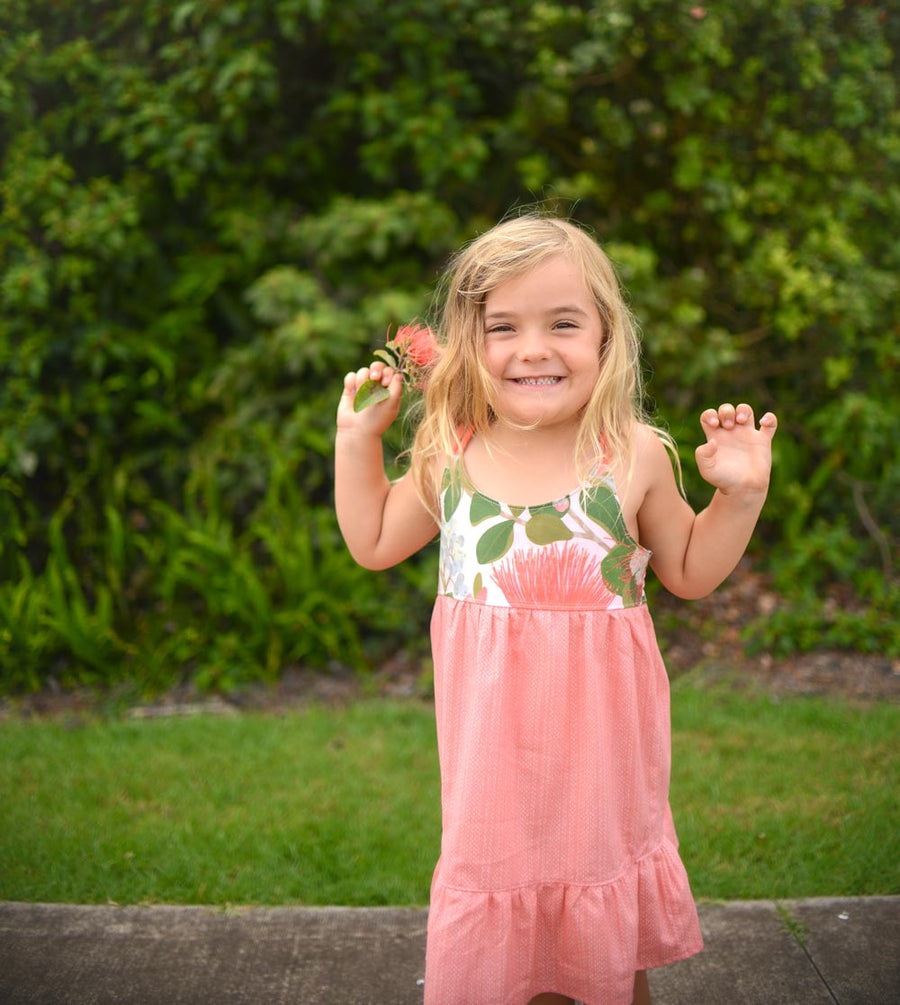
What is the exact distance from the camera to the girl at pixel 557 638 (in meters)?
1.74

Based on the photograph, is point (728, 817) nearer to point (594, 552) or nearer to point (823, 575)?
point (594, 552)

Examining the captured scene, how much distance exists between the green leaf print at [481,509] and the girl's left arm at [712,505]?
26 centimetres

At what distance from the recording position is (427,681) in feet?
13.0

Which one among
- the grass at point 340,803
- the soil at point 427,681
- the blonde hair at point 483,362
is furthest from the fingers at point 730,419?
the soil at point 427,681

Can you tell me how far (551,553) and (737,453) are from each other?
35 cm

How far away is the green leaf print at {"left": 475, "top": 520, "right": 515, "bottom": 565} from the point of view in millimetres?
1768

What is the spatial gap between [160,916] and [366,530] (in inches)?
47.5

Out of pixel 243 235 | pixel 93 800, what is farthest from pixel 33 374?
pixel 93 800

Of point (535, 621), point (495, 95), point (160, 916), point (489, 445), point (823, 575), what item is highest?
point (495, 95)

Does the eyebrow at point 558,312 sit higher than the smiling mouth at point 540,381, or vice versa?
the eyebrow at point 558,312

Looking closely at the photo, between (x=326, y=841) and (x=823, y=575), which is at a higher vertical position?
(x=823, y=575)

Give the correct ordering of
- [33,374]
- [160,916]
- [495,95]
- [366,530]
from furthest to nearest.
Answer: [495,95] → [33,374] → [160,916] → [366,530]

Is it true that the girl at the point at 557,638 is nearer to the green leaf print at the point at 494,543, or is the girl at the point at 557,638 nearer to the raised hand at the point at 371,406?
the green leaf print at the point at 494,543

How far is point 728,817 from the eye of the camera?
2963 millimetres
